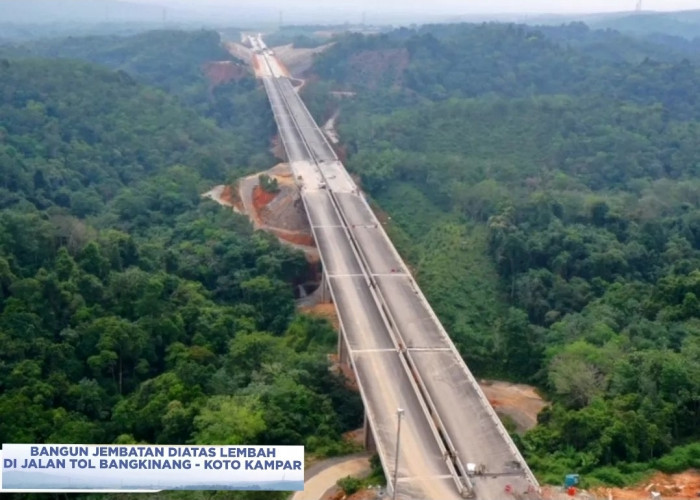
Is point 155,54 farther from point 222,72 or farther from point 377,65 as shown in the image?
point 377,65

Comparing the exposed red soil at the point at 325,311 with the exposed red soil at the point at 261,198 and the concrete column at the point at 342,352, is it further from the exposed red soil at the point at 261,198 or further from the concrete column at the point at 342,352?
the exposed red soil at the point at 261,198

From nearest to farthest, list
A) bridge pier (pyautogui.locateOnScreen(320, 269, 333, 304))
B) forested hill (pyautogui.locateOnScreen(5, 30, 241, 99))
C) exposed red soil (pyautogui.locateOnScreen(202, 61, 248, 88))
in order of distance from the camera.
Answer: bridge pier (pyautogui.locateOnScreen(320, 269, 333, 304)) → exposed red soil (pyautogui.locateOnScreen(202, 61, 248, 88)) → forested hill (pyautogui.locateOnScreen(5, 30, 241, 99))

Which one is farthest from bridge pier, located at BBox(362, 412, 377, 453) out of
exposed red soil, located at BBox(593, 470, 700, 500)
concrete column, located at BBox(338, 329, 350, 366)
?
exposed red soil, located at BBox(593, 470, 700, 500)

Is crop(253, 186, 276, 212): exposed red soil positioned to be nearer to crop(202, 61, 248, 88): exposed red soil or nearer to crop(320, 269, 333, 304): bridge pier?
crop(320, 269, 333, 304): bridge pier

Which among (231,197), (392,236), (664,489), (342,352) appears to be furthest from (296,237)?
(664,489)

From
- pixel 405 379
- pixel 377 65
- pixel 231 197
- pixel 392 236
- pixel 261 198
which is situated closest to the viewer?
pixel 405 379

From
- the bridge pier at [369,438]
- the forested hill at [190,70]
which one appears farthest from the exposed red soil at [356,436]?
the forested hill at [190,70]
